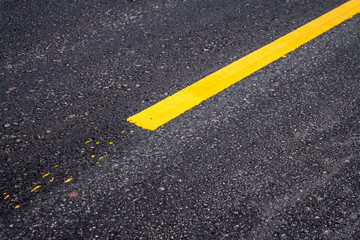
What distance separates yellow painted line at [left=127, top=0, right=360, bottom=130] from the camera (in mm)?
2801

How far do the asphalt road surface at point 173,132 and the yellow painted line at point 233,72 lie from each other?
65mm

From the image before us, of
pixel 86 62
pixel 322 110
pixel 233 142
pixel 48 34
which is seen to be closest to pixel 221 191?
pixel 233 142

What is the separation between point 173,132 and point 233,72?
2.83 feet

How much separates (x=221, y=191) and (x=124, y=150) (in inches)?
25.9

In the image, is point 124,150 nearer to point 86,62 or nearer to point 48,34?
point 86,62

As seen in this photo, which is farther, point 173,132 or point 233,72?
point 233,72

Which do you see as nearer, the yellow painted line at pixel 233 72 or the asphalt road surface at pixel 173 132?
the asphalt road surface at pixel 173 132

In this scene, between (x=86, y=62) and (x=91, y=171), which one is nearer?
(x=91, y=171)

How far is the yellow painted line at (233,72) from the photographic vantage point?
280cm

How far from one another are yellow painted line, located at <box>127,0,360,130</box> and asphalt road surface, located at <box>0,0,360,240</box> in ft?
0.21

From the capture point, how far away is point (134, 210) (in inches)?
83.7

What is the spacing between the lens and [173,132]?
8.71ft

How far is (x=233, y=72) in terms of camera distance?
3.23 m

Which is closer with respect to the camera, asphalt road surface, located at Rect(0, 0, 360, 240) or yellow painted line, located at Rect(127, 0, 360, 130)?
asphalt road surface, located at Rect(0, 0, 360, 240)
